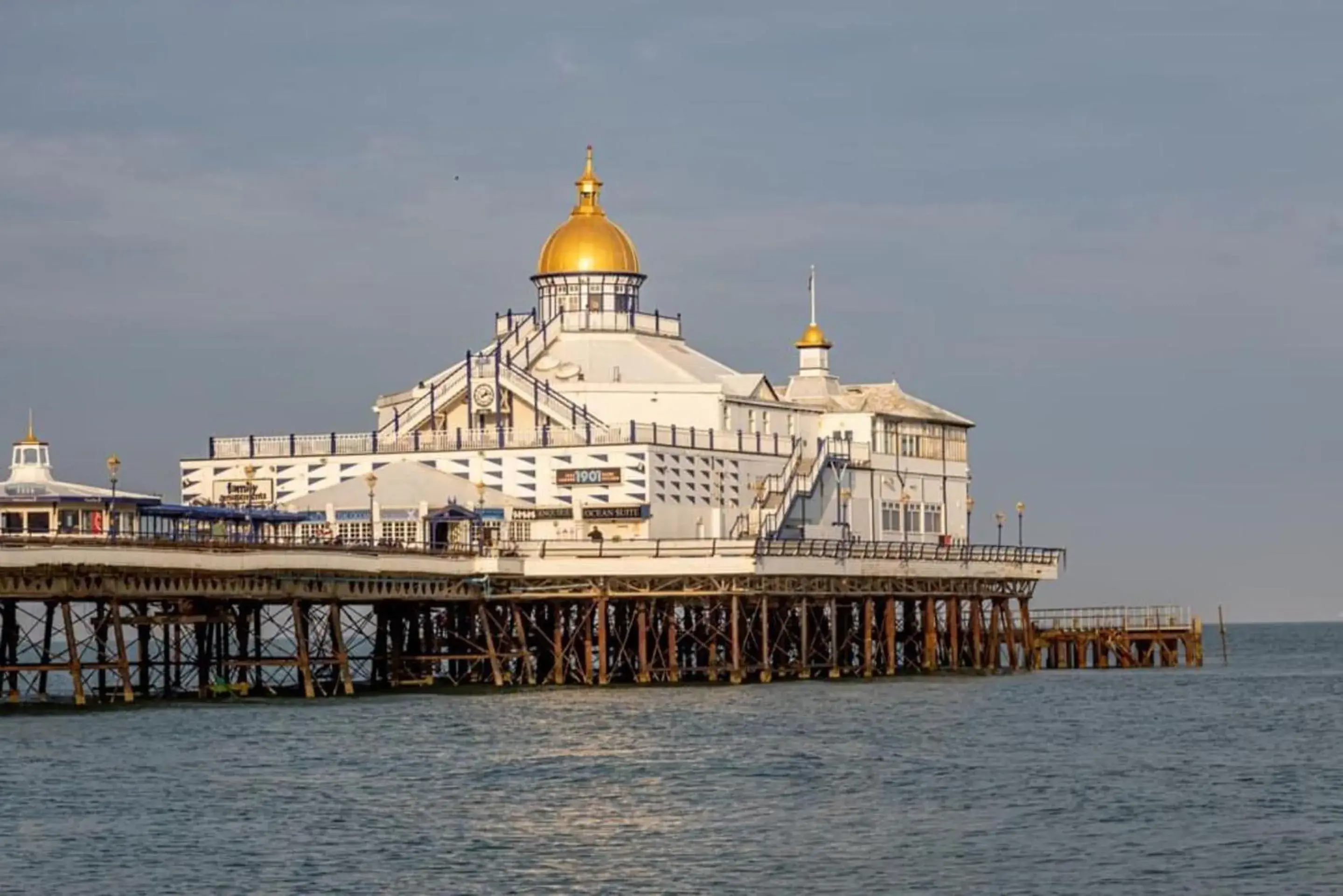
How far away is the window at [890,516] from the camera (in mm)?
120688

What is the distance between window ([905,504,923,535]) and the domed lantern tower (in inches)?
583

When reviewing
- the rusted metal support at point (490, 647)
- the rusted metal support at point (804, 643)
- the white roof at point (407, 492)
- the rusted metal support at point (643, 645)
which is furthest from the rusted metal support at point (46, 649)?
the rusted metal support at point (804, 643)

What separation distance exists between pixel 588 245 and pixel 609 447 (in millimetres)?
19574

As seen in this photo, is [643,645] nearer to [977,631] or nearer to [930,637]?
[930,637]

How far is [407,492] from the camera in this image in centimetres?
10369

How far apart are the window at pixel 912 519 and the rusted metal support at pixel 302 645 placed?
3950 centimetres

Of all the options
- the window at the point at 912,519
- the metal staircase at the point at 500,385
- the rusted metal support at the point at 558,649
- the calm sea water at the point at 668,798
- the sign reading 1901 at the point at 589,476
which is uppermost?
the metal staircase at the point at 500,385

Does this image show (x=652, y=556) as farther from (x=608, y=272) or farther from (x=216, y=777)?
(x=216, y=777)

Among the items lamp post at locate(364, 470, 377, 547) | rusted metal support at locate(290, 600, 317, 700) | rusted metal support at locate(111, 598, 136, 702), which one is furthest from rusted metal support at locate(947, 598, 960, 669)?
rusted metal support at locate(111, 598, 136, 702)

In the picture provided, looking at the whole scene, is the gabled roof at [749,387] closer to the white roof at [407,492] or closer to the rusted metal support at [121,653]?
the white roof at [407,492]

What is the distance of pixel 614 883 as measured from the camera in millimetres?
48844

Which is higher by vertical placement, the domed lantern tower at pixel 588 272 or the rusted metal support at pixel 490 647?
the domed lantern tower at pixel 588 272

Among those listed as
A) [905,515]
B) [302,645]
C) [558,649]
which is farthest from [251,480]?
[905,515]

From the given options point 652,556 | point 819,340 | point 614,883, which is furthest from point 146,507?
point 614,883
